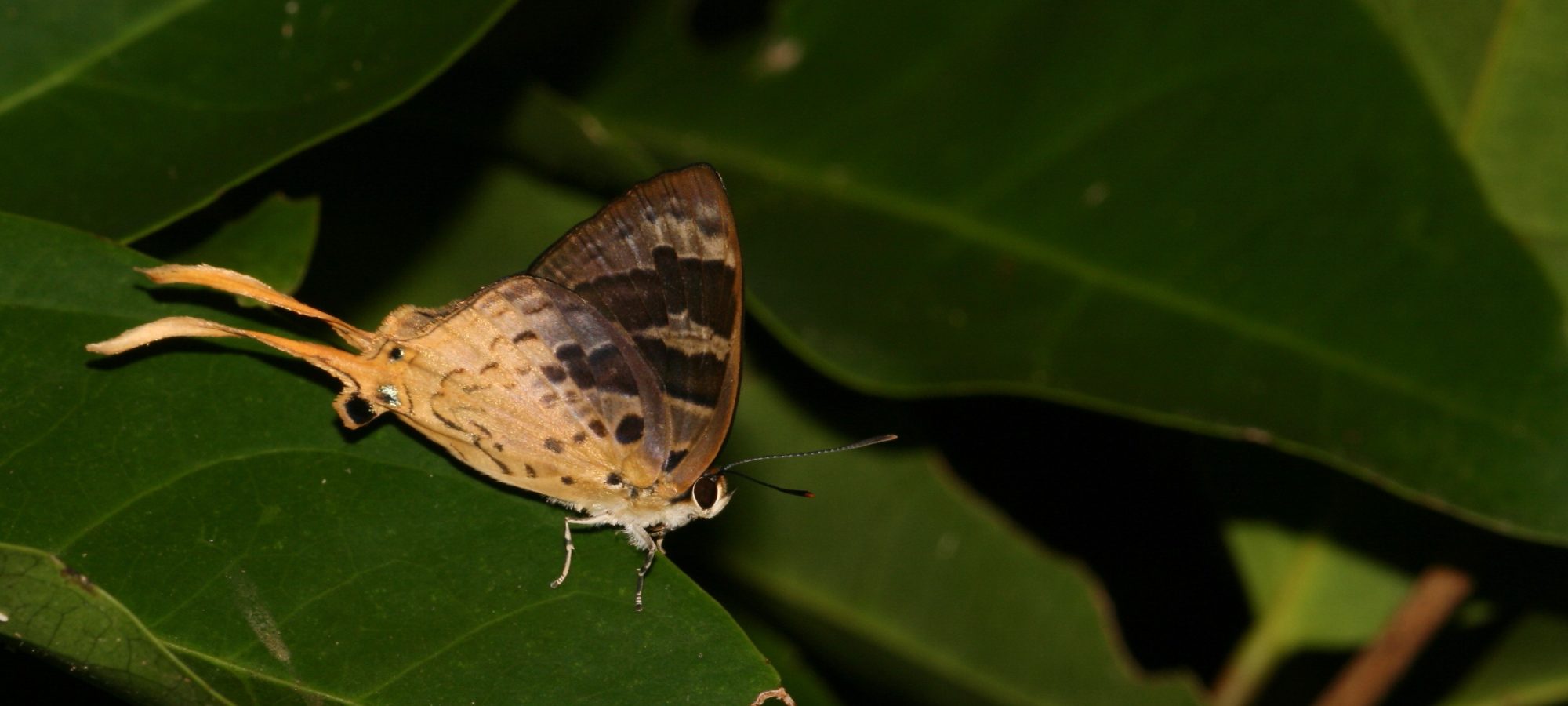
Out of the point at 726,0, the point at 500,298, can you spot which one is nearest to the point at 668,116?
the point at 726,0

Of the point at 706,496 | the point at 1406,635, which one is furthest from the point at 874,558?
the point at 1406,635

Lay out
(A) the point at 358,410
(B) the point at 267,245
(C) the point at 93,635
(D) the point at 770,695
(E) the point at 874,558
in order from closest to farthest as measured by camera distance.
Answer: (C) the point at 93,635 → (D) the point at 770,695 → (A) the point at 358,410 → (B) the point at 267,245 → (E) the point at 874,558

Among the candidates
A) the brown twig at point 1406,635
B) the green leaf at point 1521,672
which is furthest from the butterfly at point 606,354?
the green leaf at point 1521,672

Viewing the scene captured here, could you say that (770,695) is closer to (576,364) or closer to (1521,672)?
(576,364)

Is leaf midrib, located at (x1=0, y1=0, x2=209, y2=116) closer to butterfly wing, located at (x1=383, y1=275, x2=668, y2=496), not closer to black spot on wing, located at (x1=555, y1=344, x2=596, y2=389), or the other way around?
butterfly wing, located at (x1=383, y1=275, x2=668, y2=496)

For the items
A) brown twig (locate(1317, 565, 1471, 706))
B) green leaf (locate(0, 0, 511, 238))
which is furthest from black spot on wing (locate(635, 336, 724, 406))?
brown twig (locate(1317, 565, 1471, 706))

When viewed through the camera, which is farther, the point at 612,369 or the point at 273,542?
the point at 612,369
